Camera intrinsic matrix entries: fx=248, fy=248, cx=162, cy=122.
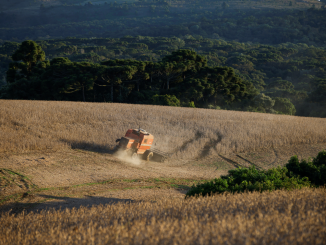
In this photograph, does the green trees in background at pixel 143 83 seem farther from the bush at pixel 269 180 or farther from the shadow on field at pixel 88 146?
the bush at pixel 269 180

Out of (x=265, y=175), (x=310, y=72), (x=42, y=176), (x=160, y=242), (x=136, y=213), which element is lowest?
(x=310, y=72)

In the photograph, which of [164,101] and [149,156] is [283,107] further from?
[149,156]

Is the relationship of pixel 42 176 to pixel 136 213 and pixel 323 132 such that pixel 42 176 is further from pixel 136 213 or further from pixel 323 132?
pixel 323 132

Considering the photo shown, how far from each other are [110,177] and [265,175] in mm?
7146

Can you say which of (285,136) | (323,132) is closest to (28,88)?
(285,136)

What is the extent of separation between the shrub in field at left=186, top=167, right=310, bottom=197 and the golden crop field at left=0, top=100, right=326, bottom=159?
8766 mm

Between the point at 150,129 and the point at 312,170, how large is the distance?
1347 centimetres

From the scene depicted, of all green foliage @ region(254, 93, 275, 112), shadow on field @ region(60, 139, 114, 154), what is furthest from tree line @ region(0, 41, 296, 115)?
shadow on field @ region(60, 139, 114, 154)

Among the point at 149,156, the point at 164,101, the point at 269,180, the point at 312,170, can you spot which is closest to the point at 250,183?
the point at 269,180

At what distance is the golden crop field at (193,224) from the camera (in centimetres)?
411

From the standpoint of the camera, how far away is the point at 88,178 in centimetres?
1188

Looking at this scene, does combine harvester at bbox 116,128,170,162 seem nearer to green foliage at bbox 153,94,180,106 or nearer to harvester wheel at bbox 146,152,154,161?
harvester wheel at bbox 146,152,154,161

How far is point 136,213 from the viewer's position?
19.2 feet

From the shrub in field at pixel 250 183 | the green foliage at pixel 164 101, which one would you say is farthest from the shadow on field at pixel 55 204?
the green foliage at pixel 164 101
